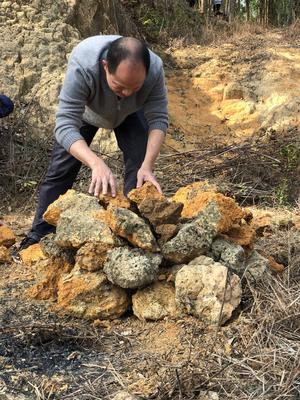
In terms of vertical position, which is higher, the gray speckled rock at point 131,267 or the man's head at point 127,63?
the man's head at point 127,63

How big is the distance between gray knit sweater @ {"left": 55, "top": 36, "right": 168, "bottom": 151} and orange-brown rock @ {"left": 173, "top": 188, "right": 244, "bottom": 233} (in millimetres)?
644

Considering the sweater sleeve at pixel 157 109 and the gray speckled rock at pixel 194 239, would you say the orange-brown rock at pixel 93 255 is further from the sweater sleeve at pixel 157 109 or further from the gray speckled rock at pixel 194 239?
the sweater sleeve at pixel 157 109

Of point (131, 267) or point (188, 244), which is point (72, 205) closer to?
point (131, 267)

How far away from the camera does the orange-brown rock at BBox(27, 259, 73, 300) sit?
3006 millimetres

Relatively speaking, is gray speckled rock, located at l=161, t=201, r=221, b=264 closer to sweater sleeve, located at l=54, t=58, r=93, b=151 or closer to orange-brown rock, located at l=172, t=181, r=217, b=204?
orange-brown rock, located at l=172, t=181, r=217, b=204

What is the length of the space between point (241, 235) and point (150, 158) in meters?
0.73

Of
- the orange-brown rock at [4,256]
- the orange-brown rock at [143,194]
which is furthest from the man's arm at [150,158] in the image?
the orange-brown rock at [4,256]

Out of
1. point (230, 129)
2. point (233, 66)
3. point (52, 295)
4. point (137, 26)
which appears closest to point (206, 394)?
point (52, 295)

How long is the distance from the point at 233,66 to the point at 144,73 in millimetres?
6783

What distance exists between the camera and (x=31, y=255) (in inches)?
141

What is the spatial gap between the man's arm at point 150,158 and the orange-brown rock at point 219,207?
0.76ft

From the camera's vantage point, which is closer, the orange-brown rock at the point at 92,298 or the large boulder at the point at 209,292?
the large boulder at the point at 209,292

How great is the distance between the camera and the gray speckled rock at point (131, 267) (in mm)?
2682

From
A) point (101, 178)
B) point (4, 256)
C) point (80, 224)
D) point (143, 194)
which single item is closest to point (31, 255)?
point (4, 256)
